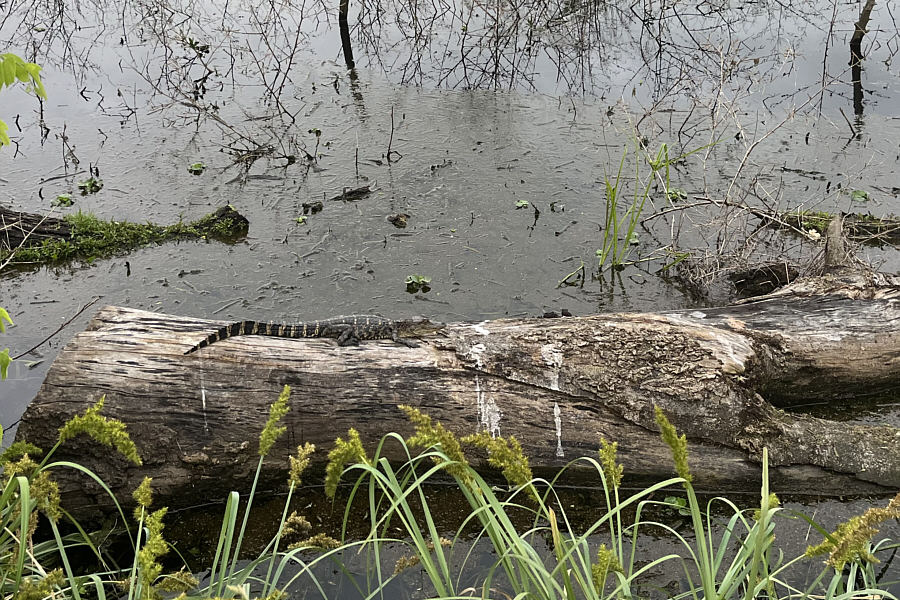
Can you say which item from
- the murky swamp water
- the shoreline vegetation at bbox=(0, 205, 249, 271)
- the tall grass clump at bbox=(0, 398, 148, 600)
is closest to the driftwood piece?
the shoreline vegetation at bbox=(0, 205, 249, 271)

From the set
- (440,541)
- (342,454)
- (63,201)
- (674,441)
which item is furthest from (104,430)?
(63,201)

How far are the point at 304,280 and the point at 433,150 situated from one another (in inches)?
105

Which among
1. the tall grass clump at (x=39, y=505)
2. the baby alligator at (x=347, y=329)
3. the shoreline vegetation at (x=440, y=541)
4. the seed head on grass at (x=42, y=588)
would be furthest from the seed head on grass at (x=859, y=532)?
the baby alligator at (x=347, y=329)

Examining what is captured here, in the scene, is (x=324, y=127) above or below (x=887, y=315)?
above

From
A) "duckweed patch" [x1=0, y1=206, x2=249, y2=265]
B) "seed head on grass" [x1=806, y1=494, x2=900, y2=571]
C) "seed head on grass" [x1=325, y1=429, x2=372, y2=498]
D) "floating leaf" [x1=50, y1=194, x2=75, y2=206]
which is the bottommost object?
"seed head on grass" [x1=806, y1=494, x2=900, y2=571]

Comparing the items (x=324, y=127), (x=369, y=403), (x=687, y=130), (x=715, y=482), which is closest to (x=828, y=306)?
(x=715, y=482)

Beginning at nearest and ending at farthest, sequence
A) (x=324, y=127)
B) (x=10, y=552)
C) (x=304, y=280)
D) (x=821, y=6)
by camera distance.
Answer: (x=10, y=552) → (x=304, y=280) → (x=324, y=127) → (x=821, y=6)

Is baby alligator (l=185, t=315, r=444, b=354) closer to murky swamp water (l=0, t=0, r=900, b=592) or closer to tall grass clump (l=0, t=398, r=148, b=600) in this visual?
murky swamp water (l=0, t=0, r=900, b=592)

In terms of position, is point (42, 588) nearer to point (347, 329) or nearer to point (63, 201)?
point (347, 329)

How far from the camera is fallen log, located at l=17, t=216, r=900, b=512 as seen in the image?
3793 millimetres

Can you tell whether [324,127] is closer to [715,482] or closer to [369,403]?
[369,403]

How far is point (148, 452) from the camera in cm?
379

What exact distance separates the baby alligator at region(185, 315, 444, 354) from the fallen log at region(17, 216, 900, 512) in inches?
3.5

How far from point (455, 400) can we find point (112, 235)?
4.20 meters
